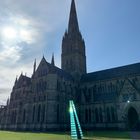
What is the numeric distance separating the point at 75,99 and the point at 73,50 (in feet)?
68.9

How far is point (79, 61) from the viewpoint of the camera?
72938mm

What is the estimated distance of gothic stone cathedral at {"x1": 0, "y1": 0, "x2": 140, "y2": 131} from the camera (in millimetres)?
48156

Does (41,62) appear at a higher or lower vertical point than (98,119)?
higher

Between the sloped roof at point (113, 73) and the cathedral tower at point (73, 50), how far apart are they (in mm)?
5092

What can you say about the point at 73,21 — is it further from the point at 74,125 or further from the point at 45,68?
the point at 74,125

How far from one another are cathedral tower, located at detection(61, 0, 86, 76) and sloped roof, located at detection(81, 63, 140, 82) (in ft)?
16.7

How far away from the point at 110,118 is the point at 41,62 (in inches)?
1095

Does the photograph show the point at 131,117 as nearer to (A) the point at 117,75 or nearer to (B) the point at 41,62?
(A) the point at 117,75

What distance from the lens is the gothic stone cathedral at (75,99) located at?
1896 inches

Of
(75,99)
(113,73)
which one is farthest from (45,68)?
(113,73)

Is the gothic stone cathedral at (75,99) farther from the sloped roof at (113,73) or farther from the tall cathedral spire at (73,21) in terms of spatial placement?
the tall cathedral spire at (73,21)

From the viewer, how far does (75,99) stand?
205ft

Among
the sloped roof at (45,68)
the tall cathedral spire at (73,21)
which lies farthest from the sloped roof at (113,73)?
the tall cathedral spire at (73,21)

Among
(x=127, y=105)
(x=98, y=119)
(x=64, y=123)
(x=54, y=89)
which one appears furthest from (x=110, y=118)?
(x=54, y=89)
